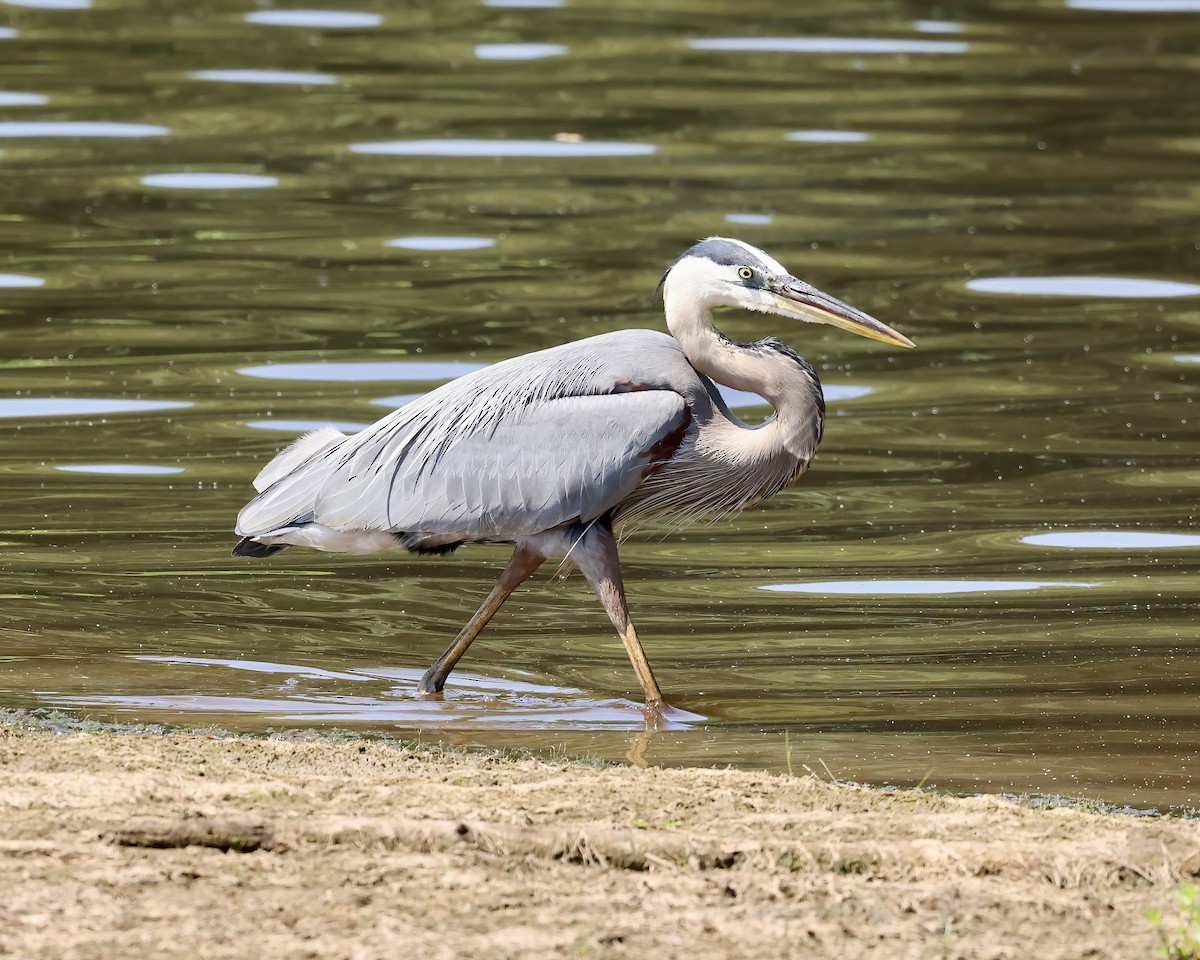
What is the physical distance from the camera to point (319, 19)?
21578 millimetres

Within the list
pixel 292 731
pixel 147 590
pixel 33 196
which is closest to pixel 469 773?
pixel 292 731

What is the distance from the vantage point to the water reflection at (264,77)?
19.2m

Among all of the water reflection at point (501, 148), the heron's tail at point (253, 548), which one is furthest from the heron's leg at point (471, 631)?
the water reflection at point (501, 148)

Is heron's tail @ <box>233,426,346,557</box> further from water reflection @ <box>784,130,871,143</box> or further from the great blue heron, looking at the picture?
water reflection @ <box>784,130,871,143</box>

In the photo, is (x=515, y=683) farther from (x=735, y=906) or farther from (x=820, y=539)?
(x=735, y=906)

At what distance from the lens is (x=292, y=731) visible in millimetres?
7188

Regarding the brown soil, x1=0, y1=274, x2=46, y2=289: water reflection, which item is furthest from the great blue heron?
x1=0, y1=274, x2=46, y2=289: water reflection

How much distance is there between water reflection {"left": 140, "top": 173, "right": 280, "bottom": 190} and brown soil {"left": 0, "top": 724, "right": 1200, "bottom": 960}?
11.2 m

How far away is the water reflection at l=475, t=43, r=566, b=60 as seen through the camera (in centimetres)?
2034

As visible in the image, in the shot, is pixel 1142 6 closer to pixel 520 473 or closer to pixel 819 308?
pixel 819 308

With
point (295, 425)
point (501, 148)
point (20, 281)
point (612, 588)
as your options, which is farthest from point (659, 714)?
point (501, 148)

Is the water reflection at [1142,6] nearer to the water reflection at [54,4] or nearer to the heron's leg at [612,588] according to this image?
the water reflection at [54,4]

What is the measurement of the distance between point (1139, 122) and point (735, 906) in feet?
49.9

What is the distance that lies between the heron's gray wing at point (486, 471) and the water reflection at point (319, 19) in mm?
13878
